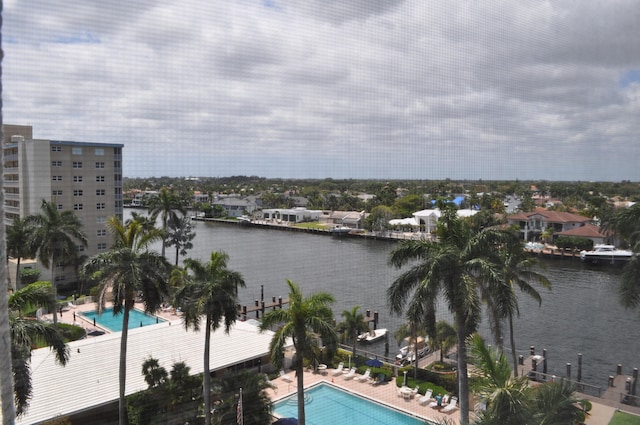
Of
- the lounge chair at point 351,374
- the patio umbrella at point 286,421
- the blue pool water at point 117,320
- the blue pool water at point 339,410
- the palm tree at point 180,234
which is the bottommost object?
the blue pool water at point 117,320

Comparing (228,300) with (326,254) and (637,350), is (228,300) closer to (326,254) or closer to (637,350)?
(637,350)

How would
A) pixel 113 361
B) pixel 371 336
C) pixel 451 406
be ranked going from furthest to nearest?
pixel 371 336 < pixel 113 361 < pixel 451 406

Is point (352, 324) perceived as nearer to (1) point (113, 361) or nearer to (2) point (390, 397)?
(2) point (390, 397)

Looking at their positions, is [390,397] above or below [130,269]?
below

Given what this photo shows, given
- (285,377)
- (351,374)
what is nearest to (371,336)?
(351,374)

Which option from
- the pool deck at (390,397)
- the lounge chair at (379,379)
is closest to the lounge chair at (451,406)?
the pool deck at (390,397)

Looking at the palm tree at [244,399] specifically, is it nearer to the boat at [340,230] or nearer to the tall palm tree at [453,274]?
the tall palm tree at [453,274]
